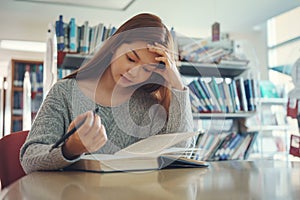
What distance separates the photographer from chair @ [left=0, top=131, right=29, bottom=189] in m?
0.89

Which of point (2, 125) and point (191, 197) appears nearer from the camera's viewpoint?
point (191, 197)

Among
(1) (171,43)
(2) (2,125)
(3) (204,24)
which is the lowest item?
(2) (2,125)

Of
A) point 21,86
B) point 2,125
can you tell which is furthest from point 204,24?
point 2,125

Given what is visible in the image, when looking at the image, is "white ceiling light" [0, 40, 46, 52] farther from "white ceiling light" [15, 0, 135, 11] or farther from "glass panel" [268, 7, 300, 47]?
"glass panel" [268, 7, 300, 47]

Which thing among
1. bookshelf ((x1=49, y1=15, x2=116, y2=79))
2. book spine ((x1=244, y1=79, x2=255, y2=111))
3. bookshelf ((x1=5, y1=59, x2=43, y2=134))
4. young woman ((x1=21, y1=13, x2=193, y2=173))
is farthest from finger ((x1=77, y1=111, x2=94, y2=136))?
bookshelf ((x1=5, y1=59, x2=43, y2=134))

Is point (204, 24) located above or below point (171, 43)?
above

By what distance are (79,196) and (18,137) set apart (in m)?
0.55

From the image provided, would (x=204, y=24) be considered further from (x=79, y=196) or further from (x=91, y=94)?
(x=79, y=196)

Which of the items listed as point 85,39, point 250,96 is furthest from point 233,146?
point 85,39

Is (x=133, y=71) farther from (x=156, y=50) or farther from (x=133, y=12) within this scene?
(x=133, y=12)

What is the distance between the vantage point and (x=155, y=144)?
2.31 ft

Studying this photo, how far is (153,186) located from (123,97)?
1.03ft

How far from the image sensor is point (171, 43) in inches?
30.8

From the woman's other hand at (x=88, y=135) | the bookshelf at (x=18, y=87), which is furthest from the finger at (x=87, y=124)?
the bookshelf at (x=18, y=87)
